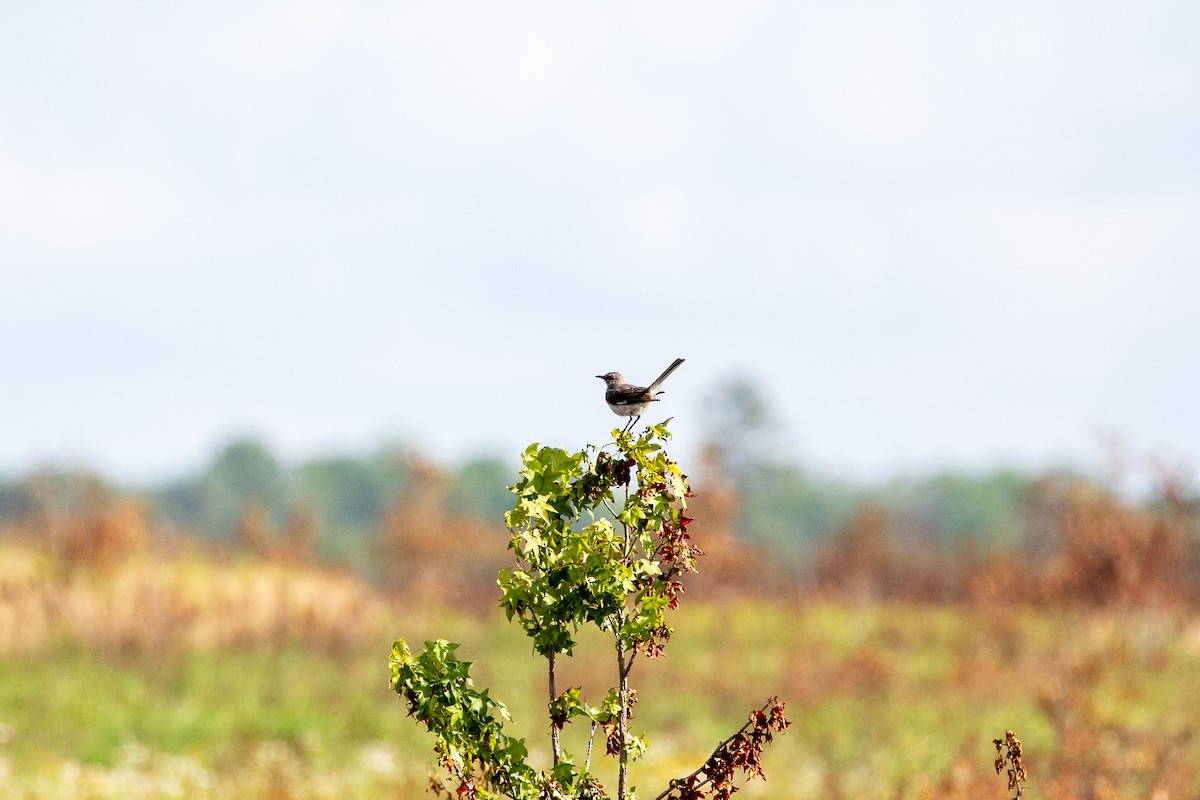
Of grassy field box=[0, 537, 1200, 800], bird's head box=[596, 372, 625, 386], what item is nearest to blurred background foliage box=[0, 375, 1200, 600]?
grassy field box=[0, 537, 1200, 800]

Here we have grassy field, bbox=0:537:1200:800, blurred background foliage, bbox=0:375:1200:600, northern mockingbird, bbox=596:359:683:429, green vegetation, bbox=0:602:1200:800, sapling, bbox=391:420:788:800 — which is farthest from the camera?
blurred background foliage, bbox=0:375:1200:600

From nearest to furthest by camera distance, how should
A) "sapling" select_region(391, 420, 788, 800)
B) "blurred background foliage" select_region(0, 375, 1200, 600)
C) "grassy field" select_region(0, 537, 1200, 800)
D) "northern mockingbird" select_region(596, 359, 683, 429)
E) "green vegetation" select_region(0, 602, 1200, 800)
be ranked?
"sapling" select_region(391, 420, 788, 800) < "northern mockingbird" select_region(596, 359, 683, 429) < "grassy field" select_region(0, 537, 1200, 800) < "green vegetation" select_region(0, 602, 1200, 800) < "blurred background foliage" select_region(0, 375, 1200, 600)

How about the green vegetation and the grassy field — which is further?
the green vegetation

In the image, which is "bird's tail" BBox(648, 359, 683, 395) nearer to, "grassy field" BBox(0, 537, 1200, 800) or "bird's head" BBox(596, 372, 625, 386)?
"bird's head" BBox(596, 372, 625, 386)

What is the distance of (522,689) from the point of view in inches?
627

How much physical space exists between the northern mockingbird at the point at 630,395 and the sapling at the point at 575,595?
0.56m

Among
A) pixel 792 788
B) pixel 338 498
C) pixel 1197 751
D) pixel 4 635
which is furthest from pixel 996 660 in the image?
pixel 338 498

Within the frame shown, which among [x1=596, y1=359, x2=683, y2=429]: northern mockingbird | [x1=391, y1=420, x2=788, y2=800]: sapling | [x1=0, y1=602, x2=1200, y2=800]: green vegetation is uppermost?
[x1=0, y1=602, x2=1200, y2=800]: green vegetation

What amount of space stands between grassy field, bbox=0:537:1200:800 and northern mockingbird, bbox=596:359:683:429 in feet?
13.5

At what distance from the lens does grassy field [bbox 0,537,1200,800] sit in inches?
413

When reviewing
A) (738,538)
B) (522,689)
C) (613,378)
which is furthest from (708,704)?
(738,538)

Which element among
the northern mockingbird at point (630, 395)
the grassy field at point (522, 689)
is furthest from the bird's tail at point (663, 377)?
the grassy field at point (522, 689)

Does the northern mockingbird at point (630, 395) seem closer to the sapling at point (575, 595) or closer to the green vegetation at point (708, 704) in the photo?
the sapling at point (575, 595)

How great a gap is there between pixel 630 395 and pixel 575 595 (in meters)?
0.88
